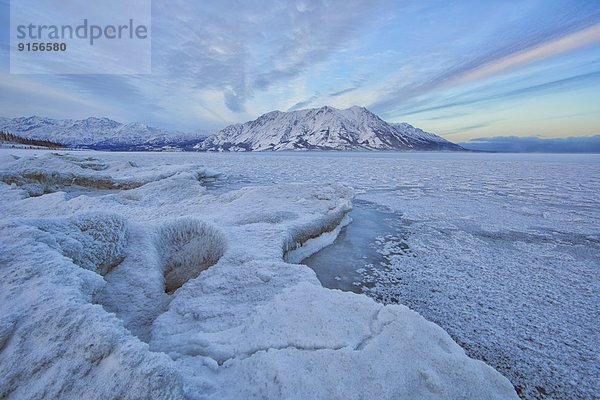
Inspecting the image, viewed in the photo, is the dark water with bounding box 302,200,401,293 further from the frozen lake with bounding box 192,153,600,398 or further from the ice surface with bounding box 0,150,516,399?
the ice surface with bounding box 0,150,516,399

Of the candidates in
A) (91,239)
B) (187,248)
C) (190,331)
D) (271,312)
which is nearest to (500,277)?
(271,312)

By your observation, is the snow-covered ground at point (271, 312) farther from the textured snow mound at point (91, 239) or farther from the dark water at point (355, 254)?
the dark water at point (355, 254)

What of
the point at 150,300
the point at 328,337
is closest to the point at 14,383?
the point at 150,300

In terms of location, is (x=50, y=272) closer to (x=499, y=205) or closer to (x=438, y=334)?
(x=438, y=334)

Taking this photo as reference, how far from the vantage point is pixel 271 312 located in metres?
3.21

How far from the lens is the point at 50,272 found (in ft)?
8.90

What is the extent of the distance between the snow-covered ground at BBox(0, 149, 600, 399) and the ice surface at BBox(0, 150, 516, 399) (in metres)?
0.01

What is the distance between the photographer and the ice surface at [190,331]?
6.55ft

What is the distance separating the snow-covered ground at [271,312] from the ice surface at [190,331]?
13 millimetres

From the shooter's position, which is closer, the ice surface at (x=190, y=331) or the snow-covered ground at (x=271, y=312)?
the ice surface at (x=190, y=331)

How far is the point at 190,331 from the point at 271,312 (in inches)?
34.7

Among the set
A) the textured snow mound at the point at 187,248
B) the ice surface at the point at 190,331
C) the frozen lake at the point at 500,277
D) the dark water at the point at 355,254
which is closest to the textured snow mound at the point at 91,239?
the ice surface at the point at 190,331

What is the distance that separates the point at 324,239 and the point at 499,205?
7.84 m

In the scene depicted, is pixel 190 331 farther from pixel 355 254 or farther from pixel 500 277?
pixel 500 277
